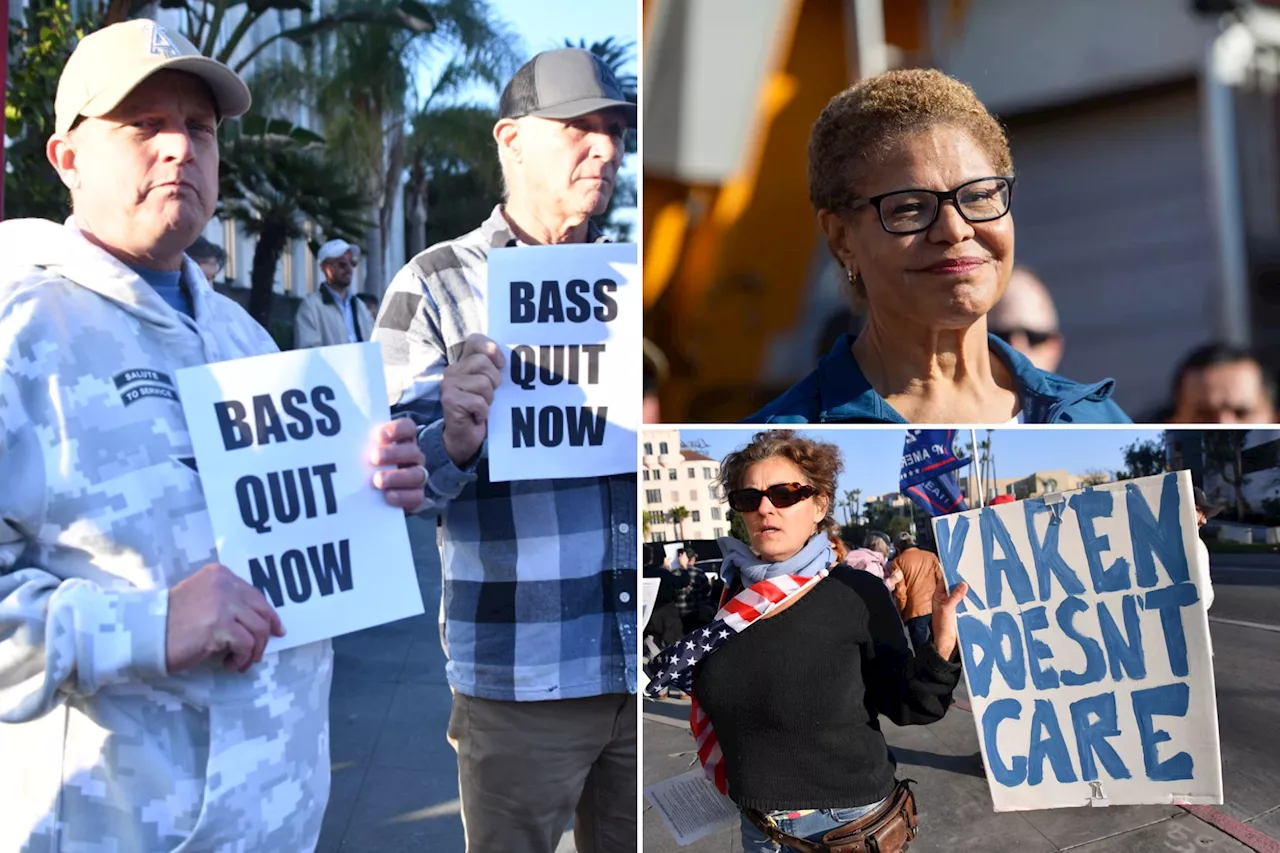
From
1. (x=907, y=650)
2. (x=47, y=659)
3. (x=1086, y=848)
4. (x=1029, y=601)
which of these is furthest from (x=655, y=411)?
(x=1086, y=848)

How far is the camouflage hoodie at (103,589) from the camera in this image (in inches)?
59.7

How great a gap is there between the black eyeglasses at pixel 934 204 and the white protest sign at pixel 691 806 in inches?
47.0

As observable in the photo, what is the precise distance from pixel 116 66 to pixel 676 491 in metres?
1.26

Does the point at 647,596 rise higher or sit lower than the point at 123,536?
lower

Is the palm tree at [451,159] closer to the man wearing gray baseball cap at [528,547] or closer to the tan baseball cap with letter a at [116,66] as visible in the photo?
the man wearing gray baseball cap at [528,547]

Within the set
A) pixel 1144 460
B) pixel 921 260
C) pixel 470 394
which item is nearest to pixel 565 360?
pixel 470 394

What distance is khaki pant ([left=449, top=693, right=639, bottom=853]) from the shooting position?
2107 millimetres

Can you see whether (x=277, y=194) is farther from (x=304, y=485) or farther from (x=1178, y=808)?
(x=1178, y=808)

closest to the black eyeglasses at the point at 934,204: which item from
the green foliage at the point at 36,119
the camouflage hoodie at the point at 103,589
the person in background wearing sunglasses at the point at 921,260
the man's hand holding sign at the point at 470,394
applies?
the person in background wearing sunglasses at the point at 921,260

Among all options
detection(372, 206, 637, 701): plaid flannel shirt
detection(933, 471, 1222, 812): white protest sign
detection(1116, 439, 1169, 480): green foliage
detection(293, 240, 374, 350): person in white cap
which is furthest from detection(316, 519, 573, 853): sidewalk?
detection(1116, 439, 1169, 480): green foliage

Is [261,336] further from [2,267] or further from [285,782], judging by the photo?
[285,782]

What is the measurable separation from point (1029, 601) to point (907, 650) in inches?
10.6

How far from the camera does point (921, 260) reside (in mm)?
1824

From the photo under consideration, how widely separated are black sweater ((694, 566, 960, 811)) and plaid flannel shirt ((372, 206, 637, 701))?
0.27 metres
